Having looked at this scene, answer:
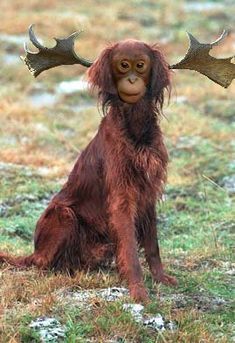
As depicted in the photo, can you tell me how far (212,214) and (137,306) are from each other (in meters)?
3.41

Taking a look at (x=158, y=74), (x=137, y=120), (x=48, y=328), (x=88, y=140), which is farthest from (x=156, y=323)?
(x=88, y=140)

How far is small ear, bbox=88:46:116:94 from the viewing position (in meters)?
5.74

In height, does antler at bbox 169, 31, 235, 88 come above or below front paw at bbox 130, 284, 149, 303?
above

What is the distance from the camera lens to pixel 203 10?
21609mm

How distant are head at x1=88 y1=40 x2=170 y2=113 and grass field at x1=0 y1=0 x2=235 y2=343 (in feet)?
4.42

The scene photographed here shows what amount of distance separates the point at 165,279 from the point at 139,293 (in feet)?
1.91

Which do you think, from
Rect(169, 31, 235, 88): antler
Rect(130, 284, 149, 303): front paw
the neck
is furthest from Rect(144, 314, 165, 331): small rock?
Rect(169, 31, 235, 88): antler

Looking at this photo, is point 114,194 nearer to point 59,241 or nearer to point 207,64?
point 59,241

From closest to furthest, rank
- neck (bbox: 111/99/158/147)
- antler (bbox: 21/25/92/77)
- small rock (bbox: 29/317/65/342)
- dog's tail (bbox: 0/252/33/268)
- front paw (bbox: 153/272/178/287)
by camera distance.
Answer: small rock (bbox: 29/317/65/342) → neck (bbox: 111/99/158/147) → antler (bbox: 21/25/92/77) → front paw (bbox: 153/272/178/287) → dog's tail (bbox: 0/252/33/268)

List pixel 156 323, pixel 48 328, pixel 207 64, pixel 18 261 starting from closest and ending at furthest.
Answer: pixel 48 328 < pixel 156 323 < pixel 207 64 < pixel 18 261

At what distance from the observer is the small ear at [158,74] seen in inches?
227

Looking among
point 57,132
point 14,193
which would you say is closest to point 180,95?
point 57,132

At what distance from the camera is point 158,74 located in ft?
19.0

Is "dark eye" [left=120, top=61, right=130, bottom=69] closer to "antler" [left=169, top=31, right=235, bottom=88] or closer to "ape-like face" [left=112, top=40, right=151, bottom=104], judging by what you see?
"ape-like face" [left=112, top=40, right=151, bottom=104]
